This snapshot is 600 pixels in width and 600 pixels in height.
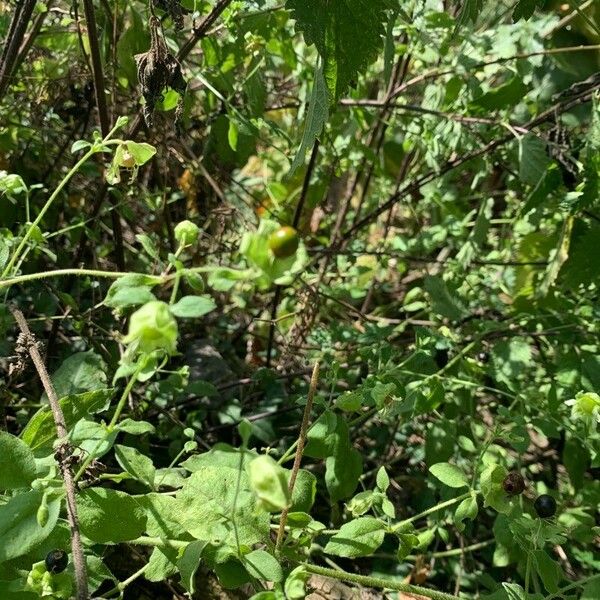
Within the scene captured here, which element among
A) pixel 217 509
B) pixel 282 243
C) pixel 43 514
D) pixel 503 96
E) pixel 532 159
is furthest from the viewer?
pixel 503 96

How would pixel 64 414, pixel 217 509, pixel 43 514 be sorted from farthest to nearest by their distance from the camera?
pixel 64 414
pixel 217 509
pixel 43 514

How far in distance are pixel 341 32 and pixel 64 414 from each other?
0.64m

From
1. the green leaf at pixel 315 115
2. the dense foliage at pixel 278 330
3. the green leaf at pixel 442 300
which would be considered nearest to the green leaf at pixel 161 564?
the dense foliage at pixel 278 330

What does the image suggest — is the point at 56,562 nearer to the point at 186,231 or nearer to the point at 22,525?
the point at 22,525

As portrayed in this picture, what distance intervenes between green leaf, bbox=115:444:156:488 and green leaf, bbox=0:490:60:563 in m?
0.17

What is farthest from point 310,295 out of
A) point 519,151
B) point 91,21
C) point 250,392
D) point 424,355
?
point 91,21

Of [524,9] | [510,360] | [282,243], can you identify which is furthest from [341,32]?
[510,360]

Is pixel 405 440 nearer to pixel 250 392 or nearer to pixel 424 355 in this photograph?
pixel 250 392

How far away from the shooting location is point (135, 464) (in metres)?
0.95

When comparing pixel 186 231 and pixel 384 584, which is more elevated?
pixel 186 231

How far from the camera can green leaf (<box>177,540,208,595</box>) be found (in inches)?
31.7

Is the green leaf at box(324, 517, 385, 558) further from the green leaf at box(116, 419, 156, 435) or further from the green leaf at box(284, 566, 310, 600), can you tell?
the green leaf at box(116, 419, 156, 435)

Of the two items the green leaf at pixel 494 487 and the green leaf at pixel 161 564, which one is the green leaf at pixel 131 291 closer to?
the green leaf at pixel 161 564

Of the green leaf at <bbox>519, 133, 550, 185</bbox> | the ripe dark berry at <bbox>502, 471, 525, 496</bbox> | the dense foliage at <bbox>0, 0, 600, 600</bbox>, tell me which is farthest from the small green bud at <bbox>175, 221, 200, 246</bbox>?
the green leaf at <bbox>519, 133, 550, 185</bbox>
